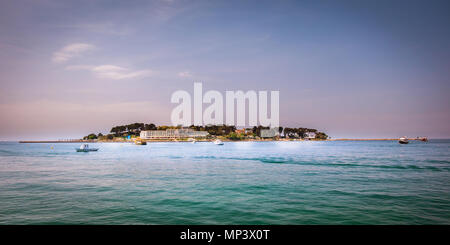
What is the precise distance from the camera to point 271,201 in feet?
41.6

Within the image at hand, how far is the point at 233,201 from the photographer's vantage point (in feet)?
41.9
